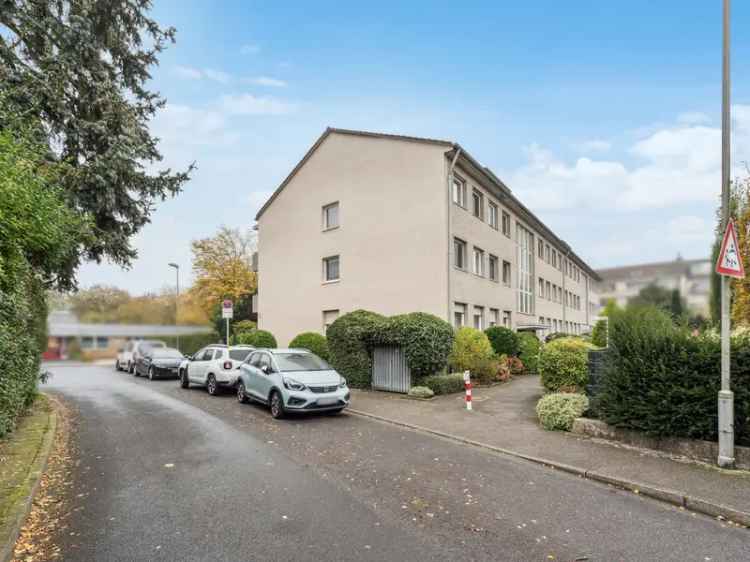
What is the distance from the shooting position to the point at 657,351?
764cm

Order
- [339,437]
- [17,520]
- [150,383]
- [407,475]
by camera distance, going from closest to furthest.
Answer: [17,520], [407,475], [339,437], [150,383]

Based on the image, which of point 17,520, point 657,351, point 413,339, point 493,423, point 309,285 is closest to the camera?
point 17,520

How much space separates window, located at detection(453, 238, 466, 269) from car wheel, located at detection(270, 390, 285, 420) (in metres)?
11.3

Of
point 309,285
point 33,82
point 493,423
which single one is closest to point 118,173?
point 33,82

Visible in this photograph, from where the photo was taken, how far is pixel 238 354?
1535 centimetres

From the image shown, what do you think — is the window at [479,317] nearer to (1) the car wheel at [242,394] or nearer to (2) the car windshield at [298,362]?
(2) the car windshield at [298,362]

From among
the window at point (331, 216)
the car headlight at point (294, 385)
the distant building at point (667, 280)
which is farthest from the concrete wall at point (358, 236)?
the distant building at point (667, 280)

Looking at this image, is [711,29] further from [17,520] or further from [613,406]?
[17,520]

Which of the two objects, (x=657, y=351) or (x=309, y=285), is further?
(x=309, y=285)

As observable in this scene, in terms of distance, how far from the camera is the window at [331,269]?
23.4m

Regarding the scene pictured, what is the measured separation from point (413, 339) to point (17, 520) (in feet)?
35.5

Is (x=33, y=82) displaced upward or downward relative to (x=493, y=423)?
upward

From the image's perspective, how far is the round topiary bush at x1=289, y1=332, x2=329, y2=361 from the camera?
65.3ft

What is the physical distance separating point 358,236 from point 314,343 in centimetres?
545
